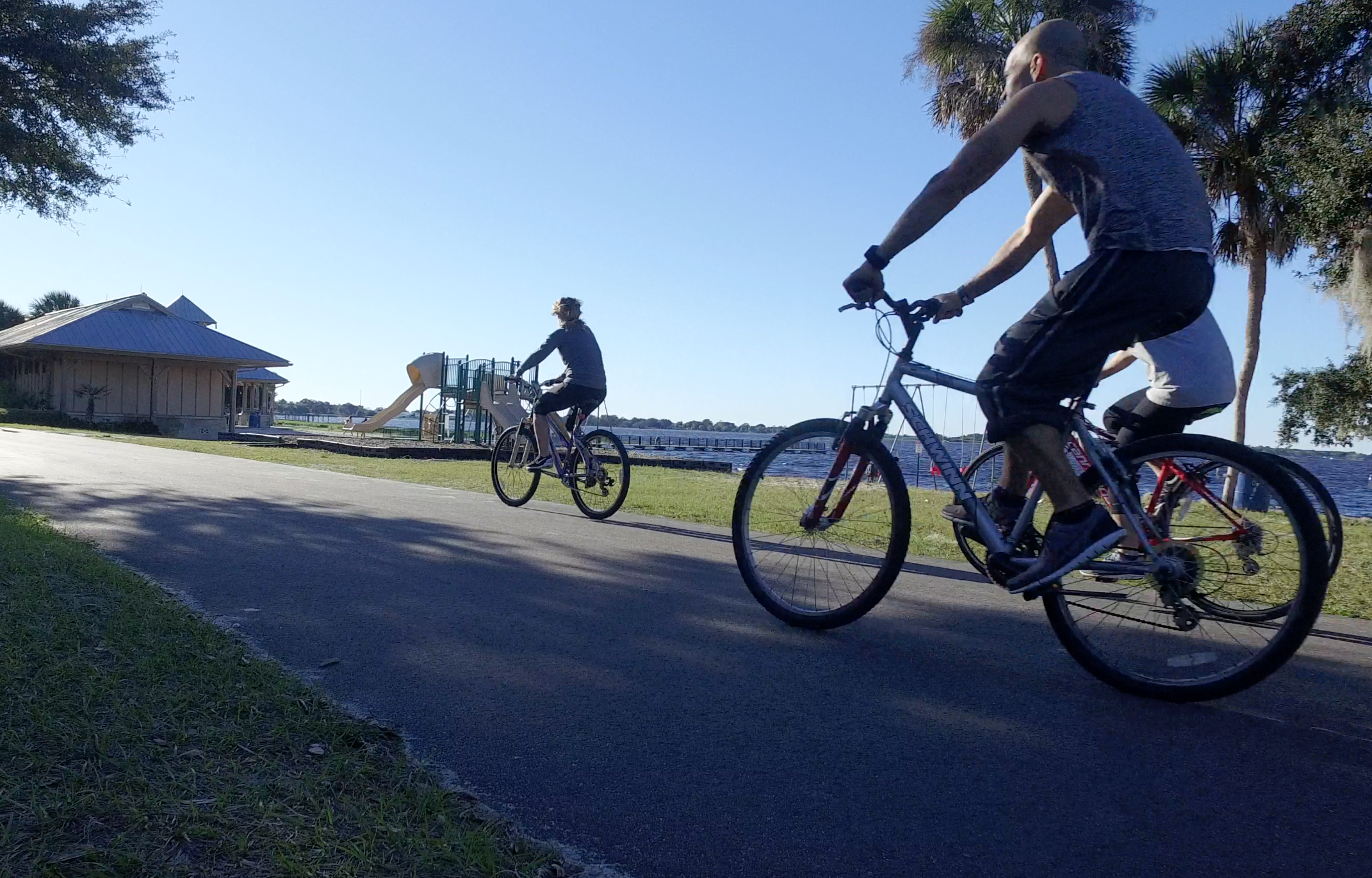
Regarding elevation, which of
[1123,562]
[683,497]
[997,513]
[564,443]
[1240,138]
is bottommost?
[683,497]

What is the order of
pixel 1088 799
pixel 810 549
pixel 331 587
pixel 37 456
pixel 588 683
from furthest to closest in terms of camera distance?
pixel 37 456, pixel 331 587, pixel 810 549, pixel 588 683, pixel 1088 799

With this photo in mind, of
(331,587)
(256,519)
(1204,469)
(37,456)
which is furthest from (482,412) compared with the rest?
(1204,469)

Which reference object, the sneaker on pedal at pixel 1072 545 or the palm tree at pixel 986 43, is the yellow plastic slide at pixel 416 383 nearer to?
the palm tree at pixel 986 43

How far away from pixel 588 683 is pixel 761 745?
695 mm

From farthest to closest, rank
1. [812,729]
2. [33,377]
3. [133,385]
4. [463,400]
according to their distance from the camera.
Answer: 1. [33,377]
2. [133,385]
3. [463,400]
4. [812,729]

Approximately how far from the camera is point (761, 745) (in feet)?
8.39

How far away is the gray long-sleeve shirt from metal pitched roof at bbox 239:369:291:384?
54.7 m

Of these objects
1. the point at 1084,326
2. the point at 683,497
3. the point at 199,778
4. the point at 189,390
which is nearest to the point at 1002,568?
the point at 1084,326

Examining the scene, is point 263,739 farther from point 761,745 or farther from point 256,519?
point 256,519

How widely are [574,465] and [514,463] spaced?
758mm

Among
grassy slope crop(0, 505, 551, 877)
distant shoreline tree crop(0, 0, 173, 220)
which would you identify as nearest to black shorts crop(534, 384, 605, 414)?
grassy slope crop(0, 505, 551, 877)

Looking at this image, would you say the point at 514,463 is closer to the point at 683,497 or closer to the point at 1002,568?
the point at 683,497

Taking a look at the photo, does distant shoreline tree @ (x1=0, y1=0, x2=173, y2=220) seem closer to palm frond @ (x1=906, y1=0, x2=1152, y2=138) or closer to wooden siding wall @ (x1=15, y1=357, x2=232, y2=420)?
palm frond @ (x1=906, y1=0, x2=1152, y2=138)

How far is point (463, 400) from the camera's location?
31078mm
